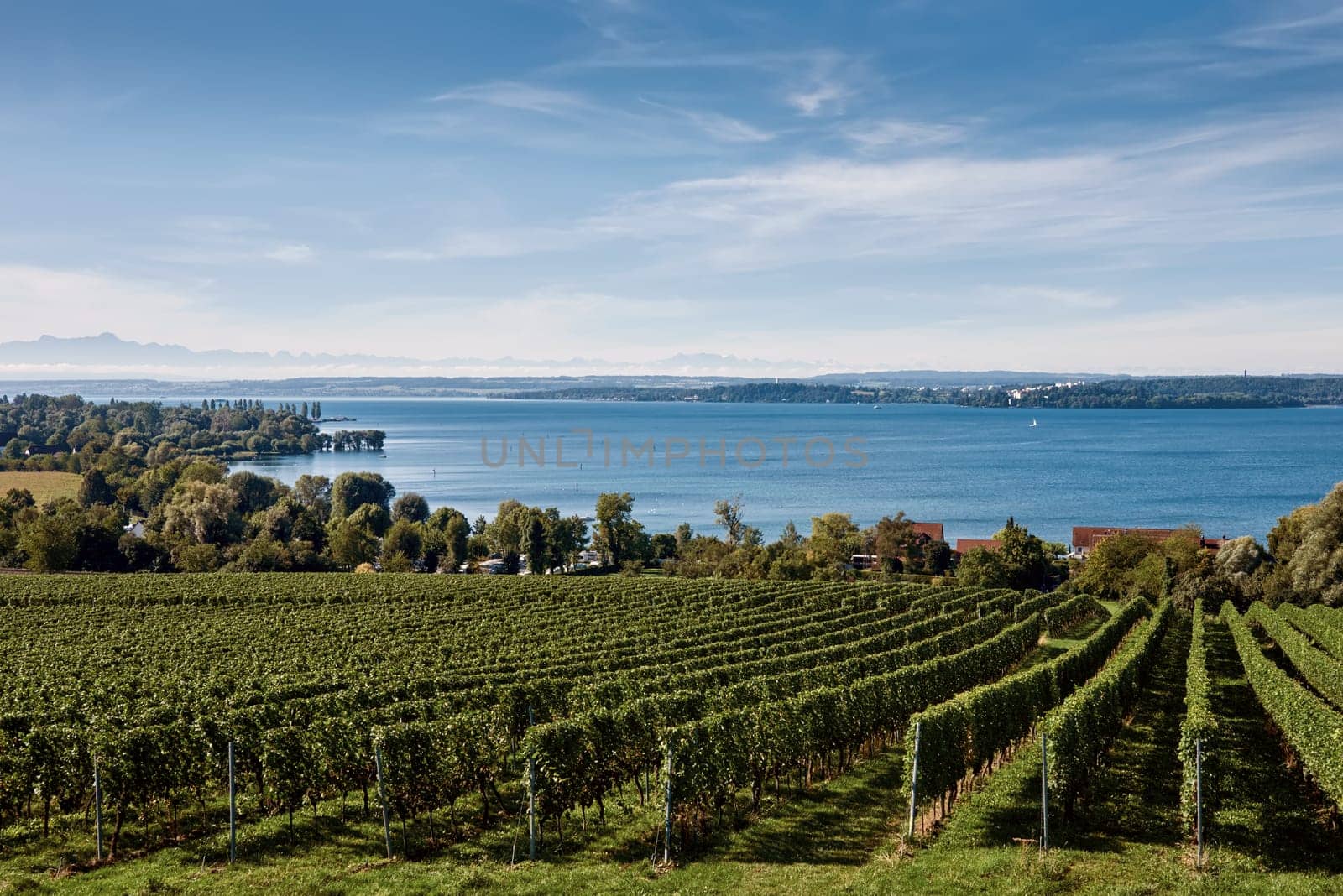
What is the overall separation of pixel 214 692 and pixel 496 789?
32.8ft

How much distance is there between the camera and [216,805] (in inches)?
666

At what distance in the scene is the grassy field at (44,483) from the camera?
375ft

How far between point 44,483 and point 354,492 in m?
47.6

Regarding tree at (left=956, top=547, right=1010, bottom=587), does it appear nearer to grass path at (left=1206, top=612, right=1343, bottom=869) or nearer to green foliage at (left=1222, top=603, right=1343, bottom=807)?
green foliage at (left=1222, top=603, right=1343, bottom=807)

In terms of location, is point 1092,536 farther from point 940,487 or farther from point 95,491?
point 95,491

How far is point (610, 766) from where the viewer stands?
1727cm

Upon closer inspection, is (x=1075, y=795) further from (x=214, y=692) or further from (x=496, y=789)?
(x=214, y=692)

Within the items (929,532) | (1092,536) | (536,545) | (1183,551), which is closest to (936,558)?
(929,532)

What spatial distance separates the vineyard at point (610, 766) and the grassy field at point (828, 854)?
7 centimetres

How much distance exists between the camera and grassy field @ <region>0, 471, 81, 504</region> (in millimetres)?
114250

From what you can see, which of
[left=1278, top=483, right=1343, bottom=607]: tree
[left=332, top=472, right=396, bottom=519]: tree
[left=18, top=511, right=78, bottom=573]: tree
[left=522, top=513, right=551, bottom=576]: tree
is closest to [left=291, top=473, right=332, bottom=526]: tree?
[left=332, top=472, right=396, bottom=519]: tree

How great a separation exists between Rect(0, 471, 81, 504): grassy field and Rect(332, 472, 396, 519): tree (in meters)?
32.8

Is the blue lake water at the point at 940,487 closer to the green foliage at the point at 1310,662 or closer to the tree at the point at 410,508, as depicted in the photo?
the tree at the point at 410,508

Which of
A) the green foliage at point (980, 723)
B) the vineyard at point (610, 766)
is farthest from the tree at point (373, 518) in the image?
the green foliage at point (980, 723)
